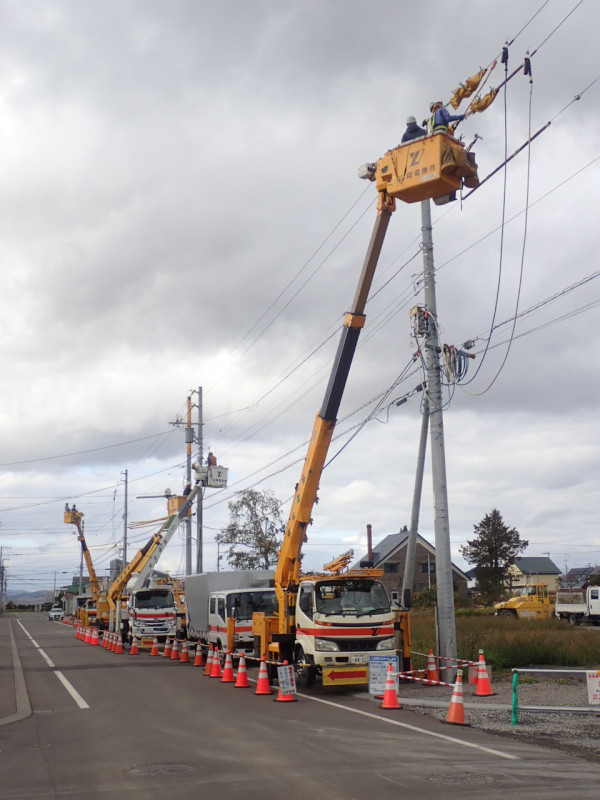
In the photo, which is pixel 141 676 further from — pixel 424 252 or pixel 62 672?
pixel 424 252

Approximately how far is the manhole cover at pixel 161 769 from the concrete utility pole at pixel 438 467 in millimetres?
8178

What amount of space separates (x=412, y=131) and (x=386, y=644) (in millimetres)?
10259

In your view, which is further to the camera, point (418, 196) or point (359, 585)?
point (359, 585)

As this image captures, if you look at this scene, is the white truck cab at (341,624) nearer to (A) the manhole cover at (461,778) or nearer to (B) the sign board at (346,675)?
(B) the sign board at (346,675)

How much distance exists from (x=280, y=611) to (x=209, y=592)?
9452 mm

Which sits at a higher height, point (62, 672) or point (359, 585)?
point (359, 585)

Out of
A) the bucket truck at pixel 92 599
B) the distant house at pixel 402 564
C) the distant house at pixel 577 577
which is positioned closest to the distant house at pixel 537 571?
the distant house at pixel 577 577

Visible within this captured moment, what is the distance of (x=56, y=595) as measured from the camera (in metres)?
130

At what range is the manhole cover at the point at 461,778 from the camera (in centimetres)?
805

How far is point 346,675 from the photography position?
Result: 1583 centimetres

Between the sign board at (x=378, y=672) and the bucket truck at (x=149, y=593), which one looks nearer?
the sign board at (x=378, y=672)

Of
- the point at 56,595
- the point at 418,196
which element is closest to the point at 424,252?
the point at 418,196

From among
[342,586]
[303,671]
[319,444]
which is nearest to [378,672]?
[342,586]

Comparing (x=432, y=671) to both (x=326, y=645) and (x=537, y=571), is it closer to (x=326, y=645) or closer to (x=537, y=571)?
(x=326, y=645)
